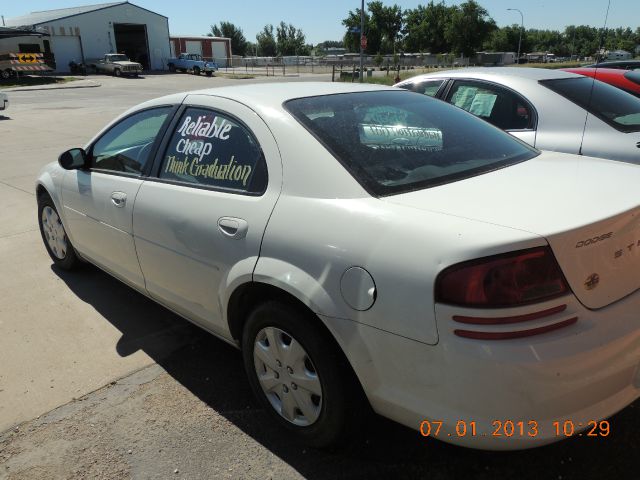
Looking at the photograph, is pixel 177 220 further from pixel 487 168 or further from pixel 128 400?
pixel 487 168

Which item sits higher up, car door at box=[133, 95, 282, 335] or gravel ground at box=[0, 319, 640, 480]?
car door at box=[133, 95, 282, 335]

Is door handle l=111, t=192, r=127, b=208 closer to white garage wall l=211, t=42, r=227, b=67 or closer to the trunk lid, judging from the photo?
the trunk lid

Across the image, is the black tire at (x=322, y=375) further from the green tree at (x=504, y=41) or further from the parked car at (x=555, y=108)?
the green tree at (x=504, y=41)

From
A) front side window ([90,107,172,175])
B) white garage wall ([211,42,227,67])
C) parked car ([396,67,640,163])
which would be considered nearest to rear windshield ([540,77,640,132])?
parked car ([396,67,640,163])

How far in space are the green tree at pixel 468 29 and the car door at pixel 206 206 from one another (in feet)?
288

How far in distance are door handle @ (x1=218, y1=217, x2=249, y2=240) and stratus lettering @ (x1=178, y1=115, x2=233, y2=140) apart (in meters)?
0.49

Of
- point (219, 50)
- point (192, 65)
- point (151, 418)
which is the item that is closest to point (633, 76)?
point (151, 418)

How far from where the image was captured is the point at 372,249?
1.88 meters

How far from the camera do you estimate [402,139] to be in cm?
262

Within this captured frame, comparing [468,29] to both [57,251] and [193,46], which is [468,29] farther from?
[57,251]

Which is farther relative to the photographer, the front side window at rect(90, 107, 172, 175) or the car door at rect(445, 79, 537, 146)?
the car door at rect(445, 79, 537, 146)

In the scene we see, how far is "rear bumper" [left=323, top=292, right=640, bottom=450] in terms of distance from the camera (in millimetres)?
1682

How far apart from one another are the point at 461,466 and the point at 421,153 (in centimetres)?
140

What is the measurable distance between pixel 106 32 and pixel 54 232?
54.7 m
